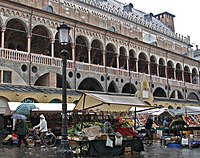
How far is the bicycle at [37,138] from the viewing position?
55.1 ft

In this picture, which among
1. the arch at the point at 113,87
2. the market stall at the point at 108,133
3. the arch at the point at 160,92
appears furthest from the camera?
the arch at the point at 160,92

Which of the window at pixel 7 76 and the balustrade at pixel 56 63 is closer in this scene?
the window at pixel 7 76

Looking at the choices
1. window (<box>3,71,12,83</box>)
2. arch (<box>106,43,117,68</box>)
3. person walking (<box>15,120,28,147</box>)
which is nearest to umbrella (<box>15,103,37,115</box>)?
person walking (<box>15,120,28,147</box>)

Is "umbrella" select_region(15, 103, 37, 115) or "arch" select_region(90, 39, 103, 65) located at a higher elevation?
"arch" select_region(90, 39, 103, 65)

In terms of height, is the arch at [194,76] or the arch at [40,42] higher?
the arch at [40,42]

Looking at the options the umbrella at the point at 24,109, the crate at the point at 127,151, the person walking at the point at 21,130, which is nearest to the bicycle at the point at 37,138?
the person walking at the point at 21,130

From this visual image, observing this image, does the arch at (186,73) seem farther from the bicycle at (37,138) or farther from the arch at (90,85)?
the bicycle at (37,138)

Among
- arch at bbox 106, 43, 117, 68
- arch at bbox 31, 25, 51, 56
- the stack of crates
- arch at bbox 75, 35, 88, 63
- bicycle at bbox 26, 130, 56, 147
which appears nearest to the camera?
the stack of crates

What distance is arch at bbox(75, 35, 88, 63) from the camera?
3074 centimetres

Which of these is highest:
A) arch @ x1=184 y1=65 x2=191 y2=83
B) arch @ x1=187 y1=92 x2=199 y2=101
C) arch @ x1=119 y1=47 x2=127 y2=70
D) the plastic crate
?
arch @ x1=119 y1=47 x2=127 y2=70

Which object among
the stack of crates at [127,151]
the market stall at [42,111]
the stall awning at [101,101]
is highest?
the stall awning at [101,101]

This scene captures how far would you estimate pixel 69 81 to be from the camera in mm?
27547

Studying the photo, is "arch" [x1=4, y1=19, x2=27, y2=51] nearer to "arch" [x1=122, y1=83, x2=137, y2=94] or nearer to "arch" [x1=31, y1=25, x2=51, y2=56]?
"arch" [x1=31, y1=25, x2=51, y2=56]

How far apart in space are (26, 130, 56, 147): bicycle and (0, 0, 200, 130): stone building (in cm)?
510
